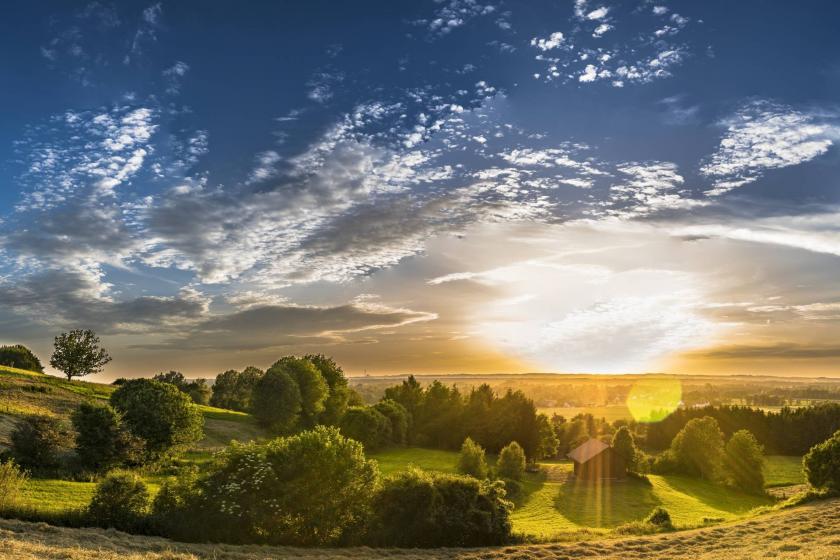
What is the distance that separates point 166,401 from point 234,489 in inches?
1156

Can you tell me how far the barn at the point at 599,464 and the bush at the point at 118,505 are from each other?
206 ft

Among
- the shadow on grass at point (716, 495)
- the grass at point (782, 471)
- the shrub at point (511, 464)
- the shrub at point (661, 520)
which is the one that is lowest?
the grass at point (782, 471)

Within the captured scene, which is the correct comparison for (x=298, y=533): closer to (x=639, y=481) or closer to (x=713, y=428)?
(x=639, y=481)

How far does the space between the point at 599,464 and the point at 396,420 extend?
3787cm

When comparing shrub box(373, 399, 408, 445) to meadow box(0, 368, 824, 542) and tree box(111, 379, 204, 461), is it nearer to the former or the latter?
meadow box(0, 368, 824, 542)

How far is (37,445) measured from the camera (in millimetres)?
40906

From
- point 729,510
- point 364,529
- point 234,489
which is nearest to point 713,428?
point 729,510

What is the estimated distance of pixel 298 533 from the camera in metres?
30.5

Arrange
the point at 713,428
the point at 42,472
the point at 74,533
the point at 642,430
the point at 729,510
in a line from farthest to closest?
1. the point at 642,430
2. the point at 713,428
3. the point at 729,510
4. the point at 42,472
5. the point at 74,533

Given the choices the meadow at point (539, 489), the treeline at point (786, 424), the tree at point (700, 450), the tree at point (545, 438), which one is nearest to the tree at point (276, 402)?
the meadow at point (539, 489)

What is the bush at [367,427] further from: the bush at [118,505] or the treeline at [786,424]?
the treeline at [786,424]

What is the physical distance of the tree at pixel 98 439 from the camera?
4525cm

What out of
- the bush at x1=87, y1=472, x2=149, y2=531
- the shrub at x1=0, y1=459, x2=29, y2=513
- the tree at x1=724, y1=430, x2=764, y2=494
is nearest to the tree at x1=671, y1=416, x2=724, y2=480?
the tree at x1=724, y1=430, x2=764, y2=494

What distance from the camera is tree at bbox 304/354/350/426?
105125 millimetres
